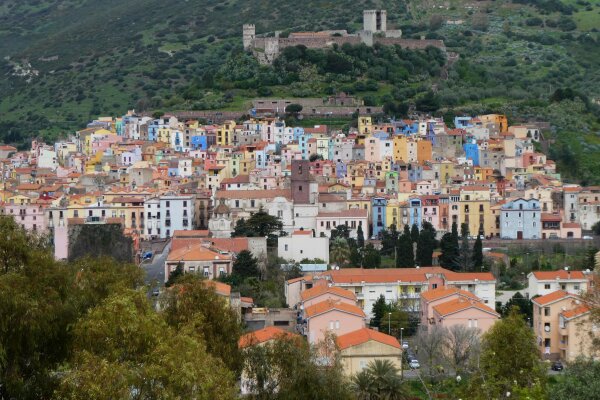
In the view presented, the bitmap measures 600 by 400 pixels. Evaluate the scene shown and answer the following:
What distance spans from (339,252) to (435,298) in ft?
30.3

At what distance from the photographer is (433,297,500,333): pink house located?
3781 cm

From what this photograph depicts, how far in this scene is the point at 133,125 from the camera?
74.8 metres

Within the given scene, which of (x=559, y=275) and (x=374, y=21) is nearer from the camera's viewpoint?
(x=559, y=275)

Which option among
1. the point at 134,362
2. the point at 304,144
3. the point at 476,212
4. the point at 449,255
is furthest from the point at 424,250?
the point at 134,362

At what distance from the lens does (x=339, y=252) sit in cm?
4856

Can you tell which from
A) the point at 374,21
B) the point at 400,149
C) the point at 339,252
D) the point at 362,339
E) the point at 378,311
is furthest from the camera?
the point at 374,21

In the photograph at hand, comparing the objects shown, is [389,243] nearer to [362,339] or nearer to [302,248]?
[302,248]

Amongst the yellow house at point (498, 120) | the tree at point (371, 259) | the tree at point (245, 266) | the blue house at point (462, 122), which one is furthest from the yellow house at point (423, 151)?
the tree at point (245, 266)

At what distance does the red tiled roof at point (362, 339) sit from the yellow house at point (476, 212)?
18.9m

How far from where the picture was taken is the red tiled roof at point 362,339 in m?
34.1

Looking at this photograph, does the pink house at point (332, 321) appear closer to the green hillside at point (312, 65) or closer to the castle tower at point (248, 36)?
Result: the green hillside at point (312, 65)

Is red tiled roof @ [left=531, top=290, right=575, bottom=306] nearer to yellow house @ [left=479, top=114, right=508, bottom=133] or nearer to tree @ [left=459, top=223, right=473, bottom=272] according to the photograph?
tree @ [left=459, top=223, right=473, bottom=272]

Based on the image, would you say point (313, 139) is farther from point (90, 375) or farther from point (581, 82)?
point (90, 375)

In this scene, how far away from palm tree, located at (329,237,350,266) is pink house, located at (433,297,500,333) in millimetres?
10291
